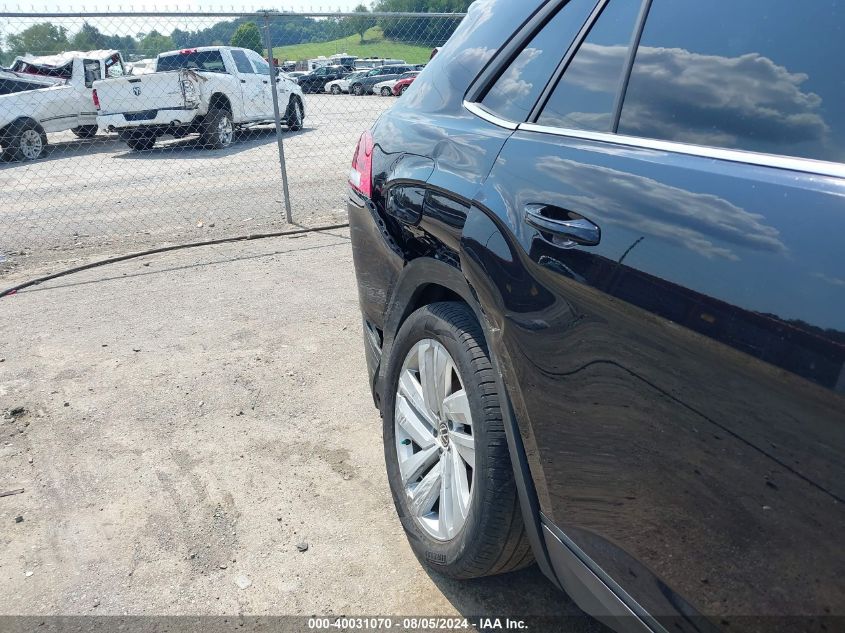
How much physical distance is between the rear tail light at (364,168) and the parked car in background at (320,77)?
3208 cm

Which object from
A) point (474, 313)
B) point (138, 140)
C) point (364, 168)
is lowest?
point (138, 140)

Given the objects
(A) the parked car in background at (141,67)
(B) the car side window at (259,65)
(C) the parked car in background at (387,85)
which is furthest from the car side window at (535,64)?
(C) the parked car in background at (387,85)

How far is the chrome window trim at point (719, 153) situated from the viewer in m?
1.35

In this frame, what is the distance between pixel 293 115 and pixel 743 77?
52.4 feet

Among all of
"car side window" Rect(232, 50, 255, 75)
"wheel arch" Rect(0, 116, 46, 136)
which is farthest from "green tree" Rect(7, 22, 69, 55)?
"car side window" Rect(232, 50, 255, 75)

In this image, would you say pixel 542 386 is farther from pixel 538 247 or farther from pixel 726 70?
pixel 726 70

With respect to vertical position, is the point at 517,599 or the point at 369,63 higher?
the point at 517,599

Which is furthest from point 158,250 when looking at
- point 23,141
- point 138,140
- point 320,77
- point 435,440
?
point 320,77

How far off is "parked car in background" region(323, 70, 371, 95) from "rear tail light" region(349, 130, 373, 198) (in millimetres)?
32777

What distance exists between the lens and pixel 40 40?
8.70m

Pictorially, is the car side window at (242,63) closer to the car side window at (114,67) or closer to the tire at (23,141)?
the car side window at (114,67)

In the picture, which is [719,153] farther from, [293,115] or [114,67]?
[114,67]

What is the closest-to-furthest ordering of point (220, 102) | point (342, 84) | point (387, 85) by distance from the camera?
point (220, 102)
point (387, 85)
point (342, 84)

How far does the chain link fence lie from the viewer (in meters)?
7.87
